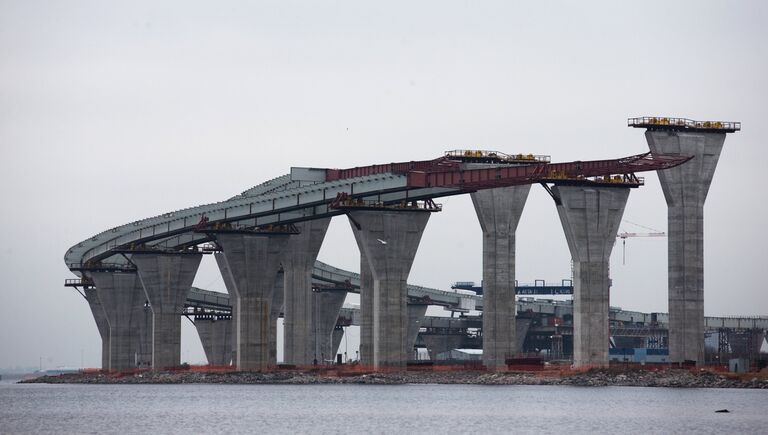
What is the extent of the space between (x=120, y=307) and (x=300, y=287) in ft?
99.4

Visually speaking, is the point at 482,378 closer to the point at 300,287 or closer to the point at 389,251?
the point at 389,251

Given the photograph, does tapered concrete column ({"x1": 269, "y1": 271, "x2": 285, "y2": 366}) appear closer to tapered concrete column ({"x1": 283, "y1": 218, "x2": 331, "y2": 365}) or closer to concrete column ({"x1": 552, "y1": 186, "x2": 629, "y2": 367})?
tapered concrete column ({"x1": 283, "y1": 218, "x2": 331, "y2": 365})

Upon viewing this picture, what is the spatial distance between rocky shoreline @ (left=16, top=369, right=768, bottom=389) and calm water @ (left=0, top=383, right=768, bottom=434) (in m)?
2.53

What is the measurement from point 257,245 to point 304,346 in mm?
20395

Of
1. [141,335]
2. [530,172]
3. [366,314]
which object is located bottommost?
[141,335]

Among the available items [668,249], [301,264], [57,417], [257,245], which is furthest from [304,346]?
[57,417]

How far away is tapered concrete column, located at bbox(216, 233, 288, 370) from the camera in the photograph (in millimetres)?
153750

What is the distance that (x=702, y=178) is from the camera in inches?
5792

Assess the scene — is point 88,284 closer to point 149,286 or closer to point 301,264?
point 149,286

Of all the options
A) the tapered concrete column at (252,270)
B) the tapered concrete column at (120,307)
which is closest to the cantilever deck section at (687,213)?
the tapered concrete column at (252,270)

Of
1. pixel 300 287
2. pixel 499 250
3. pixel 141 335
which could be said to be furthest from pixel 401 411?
pixel 141 335

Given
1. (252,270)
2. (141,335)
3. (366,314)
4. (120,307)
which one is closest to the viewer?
(252,270)

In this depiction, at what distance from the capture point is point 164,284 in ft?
566

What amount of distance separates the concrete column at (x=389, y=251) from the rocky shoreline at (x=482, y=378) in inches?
235
